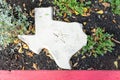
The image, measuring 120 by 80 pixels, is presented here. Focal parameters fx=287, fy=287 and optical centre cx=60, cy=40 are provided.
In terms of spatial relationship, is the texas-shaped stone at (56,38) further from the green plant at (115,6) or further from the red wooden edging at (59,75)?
the green plant at (115,6)

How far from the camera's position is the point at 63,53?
8.73 ft

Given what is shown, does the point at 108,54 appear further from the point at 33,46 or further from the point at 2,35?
the point at 2,35

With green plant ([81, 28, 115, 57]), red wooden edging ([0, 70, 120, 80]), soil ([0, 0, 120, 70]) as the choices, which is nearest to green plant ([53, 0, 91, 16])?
soil ([0, 0, 120, 70])

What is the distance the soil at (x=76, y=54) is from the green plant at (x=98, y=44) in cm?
4

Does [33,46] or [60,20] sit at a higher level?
[60,20]

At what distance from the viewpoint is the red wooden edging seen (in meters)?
2.58

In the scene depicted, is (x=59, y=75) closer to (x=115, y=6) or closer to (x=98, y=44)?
(x=98, y=44)

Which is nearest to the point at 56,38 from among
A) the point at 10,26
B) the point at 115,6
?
the point at 10,26

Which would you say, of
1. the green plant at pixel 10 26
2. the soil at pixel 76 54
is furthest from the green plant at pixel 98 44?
the green plant at pixel 10 26

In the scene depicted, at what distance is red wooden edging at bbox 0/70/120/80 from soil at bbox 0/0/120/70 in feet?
0.14

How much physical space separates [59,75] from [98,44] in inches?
17.9

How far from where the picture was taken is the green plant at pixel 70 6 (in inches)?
105

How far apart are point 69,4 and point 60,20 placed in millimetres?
172

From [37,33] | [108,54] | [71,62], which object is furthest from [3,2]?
[108,54]
